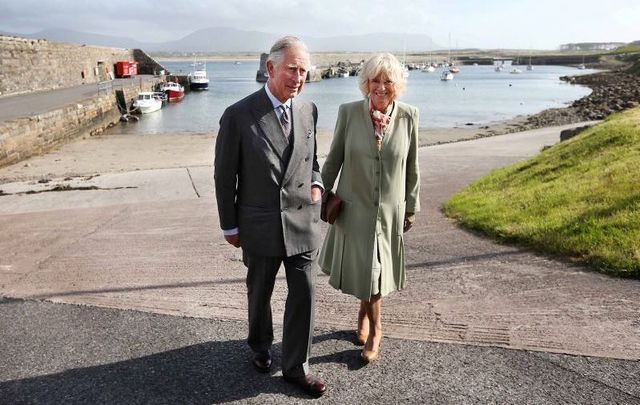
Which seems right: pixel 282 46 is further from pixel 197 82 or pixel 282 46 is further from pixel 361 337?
pixel 197 82

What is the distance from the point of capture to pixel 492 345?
11.9ft

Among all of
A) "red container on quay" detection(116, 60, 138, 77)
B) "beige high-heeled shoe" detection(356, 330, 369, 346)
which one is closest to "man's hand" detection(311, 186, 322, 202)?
"beige high-heeled shoe" detection(356, 330, 369, 346)

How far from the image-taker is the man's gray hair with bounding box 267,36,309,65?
2.91m

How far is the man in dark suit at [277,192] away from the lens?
3043 mm

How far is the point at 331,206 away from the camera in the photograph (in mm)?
3531

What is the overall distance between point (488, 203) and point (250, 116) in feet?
18.1

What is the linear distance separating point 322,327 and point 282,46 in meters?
2.05

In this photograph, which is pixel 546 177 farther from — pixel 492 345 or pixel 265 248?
pixel 265 248

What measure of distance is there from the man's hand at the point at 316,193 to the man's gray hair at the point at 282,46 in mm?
806

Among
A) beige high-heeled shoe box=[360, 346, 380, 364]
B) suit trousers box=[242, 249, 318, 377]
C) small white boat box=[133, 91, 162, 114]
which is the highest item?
suit trousers box=[242, 249, 318, 377]

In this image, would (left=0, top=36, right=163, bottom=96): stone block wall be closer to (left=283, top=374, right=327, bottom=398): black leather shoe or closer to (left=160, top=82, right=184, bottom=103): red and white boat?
(left=160, top=82, right=184, bottom=103): red and white boat

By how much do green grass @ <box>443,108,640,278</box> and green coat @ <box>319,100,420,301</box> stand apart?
2.49 m

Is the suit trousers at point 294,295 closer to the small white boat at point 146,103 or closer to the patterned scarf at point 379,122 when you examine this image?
the patterned scarf at point 379,122

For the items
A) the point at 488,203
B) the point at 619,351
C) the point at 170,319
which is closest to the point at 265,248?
the point at 170,319
